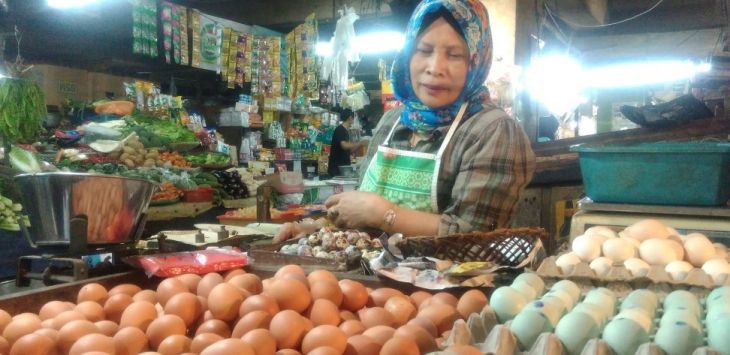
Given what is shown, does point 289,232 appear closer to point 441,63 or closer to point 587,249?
point 441,63

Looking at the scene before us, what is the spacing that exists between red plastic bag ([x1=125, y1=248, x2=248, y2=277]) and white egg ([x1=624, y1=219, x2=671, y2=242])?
1.32 m

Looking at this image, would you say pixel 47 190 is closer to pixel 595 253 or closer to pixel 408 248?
pixel 408 248

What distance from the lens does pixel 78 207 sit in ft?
6.24

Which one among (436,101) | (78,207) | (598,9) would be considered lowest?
(78,207)

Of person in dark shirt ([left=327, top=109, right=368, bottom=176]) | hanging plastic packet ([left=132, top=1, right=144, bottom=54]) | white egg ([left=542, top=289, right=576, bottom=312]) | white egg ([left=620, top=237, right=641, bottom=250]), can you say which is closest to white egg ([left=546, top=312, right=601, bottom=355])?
white egg ([left=542, top=289, right=576, bottom=312])

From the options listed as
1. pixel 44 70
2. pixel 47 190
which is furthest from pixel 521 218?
pixel 44 70

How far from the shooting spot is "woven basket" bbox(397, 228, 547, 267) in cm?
188

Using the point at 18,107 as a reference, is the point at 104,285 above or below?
below

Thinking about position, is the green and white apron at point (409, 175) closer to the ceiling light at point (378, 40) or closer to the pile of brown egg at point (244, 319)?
the pile of brown egg at point (244, 319)

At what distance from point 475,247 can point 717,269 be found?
669 millimetres

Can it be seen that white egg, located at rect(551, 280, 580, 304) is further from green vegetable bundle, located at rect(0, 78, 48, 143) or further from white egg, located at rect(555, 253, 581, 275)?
green vegetable bundle, located at rect(0, 78, 48, 143)

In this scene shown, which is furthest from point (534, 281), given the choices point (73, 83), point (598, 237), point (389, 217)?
point (73, 83)

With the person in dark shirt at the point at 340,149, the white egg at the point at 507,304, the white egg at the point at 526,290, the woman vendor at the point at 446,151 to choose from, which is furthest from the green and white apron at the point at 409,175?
the person in dark shirt at the point at 340,149

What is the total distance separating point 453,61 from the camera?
8.20 feet
